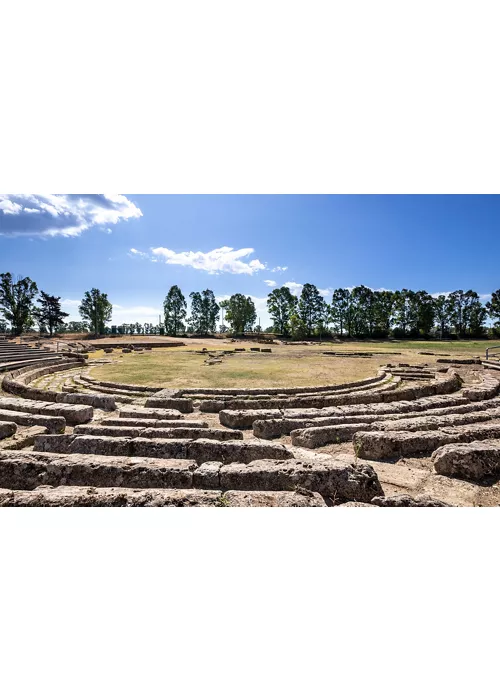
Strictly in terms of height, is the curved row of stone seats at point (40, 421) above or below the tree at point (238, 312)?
below

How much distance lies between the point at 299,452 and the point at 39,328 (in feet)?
272

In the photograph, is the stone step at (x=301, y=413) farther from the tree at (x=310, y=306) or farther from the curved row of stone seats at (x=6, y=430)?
the tree at (x=310, y=306)

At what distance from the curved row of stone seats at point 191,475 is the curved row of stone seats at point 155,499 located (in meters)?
0.42

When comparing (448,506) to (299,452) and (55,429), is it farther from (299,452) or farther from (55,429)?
(55,429)

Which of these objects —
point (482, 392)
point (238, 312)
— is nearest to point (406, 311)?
point (238, 312)

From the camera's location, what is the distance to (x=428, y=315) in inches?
2975

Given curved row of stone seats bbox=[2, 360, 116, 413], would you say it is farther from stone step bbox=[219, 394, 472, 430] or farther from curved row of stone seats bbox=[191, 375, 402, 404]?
stone step bbox=[219, 394, 472, 430]

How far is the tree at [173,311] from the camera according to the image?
8838cm

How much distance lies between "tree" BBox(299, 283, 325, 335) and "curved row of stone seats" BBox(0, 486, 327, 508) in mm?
78815

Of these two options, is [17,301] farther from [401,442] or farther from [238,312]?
[401,442]

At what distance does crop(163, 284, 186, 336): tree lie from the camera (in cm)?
8838

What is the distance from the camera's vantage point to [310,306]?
270 ft

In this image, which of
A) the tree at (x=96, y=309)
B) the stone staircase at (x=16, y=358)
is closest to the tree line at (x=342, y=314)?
the tree at (x=96, y=309)

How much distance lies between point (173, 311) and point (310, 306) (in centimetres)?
3841
